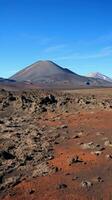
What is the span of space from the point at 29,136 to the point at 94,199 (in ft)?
46.1

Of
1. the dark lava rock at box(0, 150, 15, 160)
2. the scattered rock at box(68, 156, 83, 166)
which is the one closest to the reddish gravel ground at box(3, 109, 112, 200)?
the scattered rock at box(68, 156, 83, 166)

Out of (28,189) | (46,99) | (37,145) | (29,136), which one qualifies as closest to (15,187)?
(28,189)

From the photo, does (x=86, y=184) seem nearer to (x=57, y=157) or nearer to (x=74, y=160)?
(x=74, y=160)

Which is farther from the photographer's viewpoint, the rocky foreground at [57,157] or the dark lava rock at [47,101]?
the dark lava rock at [47,101]

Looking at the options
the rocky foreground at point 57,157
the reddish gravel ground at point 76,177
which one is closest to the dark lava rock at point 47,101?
the rocky foreground at point 57,157

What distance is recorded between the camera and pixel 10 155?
2284cm

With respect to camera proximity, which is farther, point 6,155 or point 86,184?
point 6,155

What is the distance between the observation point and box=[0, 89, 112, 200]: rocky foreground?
658 inches

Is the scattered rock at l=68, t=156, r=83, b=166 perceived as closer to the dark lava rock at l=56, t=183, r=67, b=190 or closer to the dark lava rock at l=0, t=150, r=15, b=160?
the dark lava rock at l=56, t=183, r=67, b=190

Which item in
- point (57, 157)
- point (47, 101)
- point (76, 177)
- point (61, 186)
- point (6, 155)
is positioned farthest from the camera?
point (47, 101)

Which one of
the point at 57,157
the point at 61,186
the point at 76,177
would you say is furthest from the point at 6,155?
the point at 61,186

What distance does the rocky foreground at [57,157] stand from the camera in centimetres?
1670

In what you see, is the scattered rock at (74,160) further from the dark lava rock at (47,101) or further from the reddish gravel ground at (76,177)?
the dark lava rock at (47,101)

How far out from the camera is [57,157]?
22141 mm
